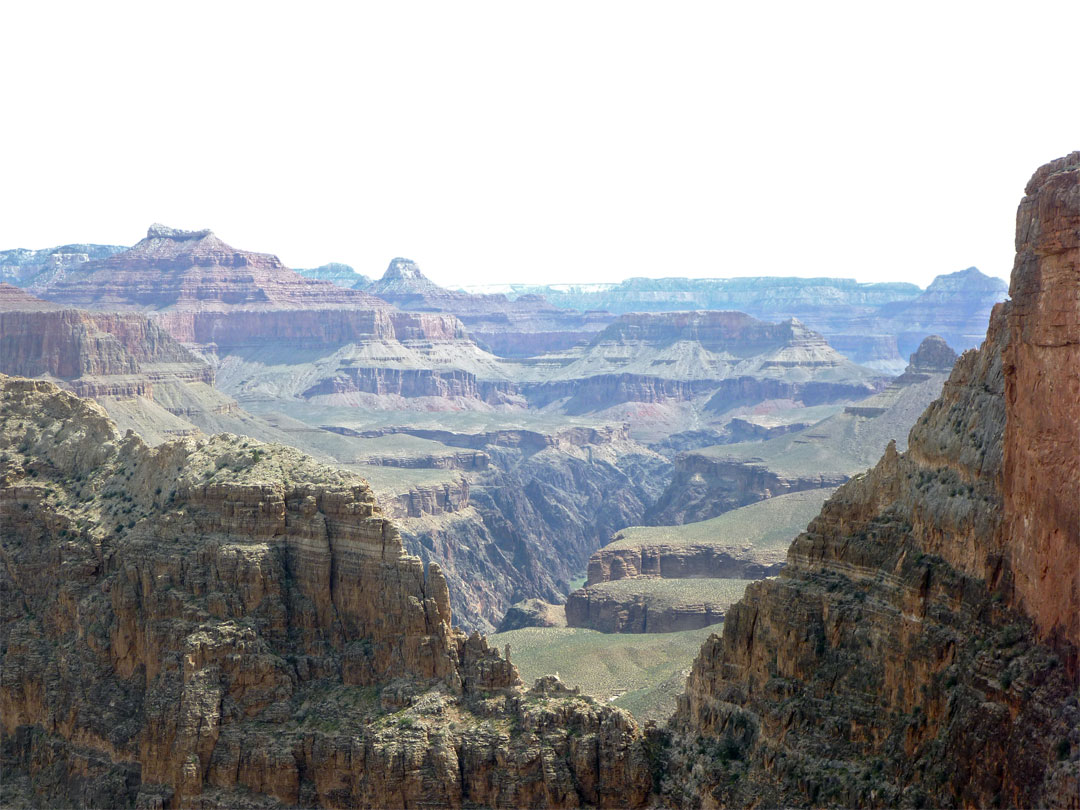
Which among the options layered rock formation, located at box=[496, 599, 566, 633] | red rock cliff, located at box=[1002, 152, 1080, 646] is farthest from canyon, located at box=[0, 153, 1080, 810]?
layered rock formation, located at box=[496, 599, 566, 633]

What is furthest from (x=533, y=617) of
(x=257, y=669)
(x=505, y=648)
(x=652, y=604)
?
(x=257, y=669)

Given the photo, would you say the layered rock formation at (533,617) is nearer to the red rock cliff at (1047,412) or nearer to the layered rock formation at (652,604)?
the layered rock formation at (652,604)

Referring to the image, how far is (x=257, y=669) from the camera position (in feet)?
245

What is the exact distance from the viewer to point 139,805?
73812mm

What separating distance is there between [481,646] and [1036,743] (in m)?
31.4

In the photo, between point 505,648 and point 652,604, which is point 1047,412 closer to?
point 505,648

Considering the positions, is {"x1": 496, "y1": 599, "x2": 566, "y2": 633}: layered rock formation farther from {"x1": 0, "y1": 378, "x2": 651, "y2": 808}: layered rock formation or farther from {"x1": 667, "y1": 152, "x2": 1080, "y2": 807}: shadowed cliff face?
{"x1": 667, "y1": 152, "x2": 1080, "y2": 807}: shadowed cliff face

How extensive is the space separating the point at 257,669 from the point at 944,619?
34.7 metres

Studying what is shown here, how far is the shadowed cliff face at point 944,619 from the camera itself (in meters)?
52.5

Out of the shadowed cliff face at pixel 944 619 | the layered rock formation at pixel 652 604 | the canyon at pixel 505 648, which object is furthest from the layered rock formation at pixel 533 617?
the shadowed cliff face at pixel 944 619

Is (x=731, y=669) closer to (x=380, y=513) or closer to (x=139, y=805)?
(x=380, y=513)

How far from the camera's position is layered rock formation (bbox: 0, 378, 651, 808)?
2793 inches

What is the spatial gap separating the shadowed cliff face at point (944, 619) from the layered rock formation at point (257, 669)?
7.70 m

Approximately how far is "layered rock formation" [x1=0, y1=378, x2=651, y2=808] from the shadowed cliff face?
7.70 m
